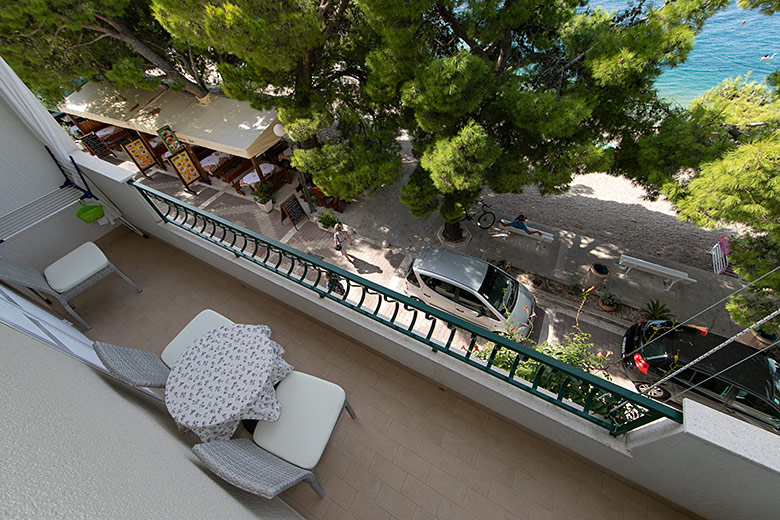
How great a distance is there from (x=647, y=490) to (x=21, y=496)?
135 inches

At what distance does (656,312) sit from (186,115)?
46.5 ft

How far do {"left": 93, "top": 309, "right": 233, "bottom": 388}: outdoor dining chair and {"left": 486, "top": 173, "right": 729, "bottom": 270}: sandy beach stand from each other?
948 centimetres

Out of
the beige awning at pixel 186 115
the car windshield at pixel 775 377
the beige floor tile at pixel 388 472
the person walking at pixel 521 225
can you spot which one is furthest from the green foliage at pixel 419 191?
the car windshield at pixel 775 377

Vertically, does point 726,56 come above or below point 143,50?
above

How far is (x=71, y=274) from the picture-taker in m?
3.71

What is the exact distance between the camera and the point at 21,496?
0.80 m

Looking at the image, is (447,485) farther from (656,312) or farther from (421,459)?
(656,312)

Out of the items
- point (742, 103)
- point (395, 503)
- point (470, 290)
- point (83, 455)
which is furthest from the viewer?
point (470, 290)

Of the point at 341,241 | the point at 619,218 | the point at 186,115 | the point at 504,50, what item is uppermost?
the point at 504,50

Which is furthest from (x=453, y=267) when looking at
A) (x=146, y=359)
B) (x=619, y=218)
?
(x=619, y=218)

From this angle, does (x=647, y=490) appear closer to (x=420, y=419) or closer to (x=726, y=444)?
(x=726, y=444)

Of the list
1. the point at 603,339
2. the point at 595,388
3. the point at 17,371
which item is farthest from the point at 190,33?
the point at 603,339

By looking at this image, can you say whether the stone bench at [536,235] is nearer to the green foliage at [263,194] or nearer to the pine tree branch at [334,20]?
the pine tree branch at [334,20]

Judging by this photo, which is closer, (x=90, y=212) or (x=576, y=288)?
(x=90, y=212)
